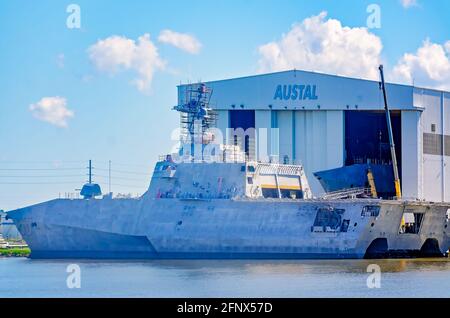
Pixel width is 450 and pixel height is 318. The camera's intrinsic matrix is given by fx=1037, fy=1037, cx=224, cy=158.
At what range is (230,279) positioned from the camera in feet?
138

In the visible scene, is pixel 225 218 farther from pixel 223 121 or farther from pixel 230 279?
pixel 230 279

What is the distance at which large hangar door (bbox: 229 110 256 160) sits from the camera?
6749 cm

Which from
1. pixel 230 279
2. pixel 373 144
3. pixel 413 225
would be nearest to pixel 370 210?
pixel 413 225

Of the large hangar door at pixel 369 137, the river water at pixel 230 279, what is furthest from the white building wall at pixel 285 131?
the river water at pixel 230 279

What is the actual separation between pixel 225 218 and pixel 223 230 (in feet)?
2.22

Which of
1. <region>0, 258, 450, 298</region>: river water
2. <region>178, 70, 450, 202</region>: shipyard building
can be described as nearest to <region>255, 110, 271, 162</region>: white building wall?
<region>178, 70, 450, 202</region>: shipyard building

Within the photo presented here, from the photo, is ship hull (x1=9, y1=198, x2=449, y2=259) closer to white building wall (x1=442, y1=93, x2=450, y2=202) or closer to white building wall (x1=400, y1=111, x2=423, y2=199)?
white building wall (x1=400, y1=111, x2=423, y2=199)

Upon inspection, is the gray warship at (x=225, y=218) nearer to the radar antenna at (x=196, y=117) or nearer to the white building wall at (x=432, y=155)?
the radar antenna at (x=196, y=117)

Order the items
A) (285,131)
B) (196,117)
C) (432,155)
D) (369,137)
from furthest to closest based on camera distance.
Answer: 1. (369,137)
2. (285,131)
3. (432,155)
4. (196,117)

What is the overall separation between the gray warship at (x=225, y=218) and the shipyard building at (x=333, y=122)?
4323 millimetres

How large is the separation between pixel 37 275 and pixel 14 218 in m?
17.1

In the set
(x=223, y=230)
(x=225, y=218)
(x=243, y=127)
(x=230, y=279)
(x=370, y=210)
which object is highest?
(x=243, y=127)

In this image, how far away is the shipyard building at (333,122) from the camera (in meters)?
66.1

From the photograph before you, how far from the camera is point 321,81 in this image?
66.8 m
